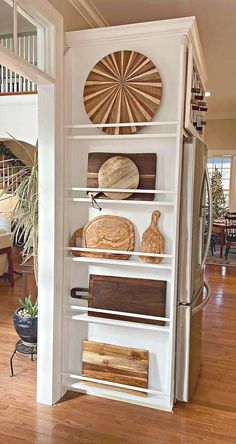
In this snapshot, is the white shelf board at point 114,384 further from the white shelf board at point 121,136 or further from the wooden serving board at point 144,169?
the white shelf board at point 121,136

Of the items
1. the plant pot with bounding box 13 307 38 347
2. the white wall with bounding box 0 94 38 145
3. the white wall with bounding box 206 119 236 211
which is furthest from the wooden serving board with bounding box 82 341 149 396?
the white wall with bounding box 206 119 236 211

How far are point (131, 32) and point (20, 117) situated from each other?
1.68 m

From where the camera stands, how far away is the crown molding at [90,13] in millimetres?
2613

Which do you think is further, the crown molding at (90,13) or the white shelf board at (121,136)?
the crown molding at (90,13)

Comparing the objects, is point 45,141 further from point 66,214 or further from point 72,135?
point 66,214

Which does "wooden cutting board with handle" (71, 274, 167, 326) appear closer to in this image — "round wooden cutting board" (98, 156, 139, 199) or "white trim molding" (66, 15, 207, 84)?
"round wooden cutting board" (98, 156, 139, 199)

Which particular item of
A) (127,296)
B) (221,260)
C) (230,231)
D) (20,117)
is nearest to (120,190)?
(127,296)

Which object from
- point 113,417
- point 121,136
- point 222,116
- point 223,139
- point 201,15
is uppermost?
point 222,116

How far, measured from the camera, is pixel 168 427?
222 cm

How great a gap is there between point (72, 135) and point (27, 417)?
1840 mm

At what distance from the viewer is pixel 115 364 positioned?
8.18 ft

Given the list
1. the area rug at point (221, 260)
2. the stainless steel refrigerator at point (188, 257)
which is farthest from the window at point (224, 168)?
the stainless steel refrigerator at point (188, 257)

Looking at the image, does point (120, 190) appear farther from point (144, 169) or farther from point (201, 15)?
point (201, 15)

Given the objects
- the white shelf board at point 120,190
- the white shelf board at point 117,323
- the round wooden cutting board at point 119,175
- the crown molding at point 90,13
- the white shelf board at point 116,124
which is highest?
the crown molding at point 90,13
